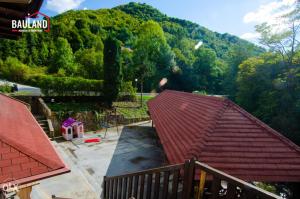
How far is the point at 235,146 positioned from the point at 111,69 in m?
14.1

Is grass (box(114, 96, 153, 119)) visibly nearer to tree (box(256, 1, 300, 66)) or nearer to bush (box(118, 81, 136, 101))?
bush (box(118, 81, 136, 101))

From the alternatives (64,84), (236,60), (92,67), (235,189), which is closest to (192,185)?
(235,189)

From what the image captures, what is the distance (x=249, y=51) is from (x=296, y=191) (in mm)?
24361

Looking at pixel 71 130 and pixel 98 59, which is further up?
pixel 98 59

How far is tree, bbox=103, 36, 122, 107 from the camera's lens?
1797 centimetres

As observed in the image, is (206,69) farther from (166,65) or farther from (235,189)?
(235,189)

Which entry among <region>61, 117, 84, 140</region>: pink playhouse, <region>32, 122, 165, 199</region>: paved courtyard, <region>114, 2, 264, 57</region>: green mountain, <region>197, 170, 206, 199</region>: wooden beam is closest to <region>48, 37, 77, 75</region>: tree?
<region>61, 117, 84, 140</region>: pink playhouse

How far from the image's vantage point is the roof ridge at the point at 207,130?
5.60m

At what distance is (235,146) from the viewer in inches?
225

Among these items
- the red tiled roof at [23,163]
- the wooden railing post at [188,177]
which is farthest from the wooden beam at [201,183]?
the red tiled roof at [23,163]

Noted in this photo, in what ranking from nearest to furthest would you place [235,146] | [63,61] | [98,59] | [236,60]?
[235,146] → [98,59] → [236,60] → [63,61]

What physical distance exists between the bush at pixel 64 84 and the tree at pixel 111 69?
171cm

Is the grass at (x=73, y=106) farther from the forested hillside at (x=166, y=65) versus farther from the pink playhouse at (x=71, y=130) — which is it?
the pink playhouse at (x=71, y=130)

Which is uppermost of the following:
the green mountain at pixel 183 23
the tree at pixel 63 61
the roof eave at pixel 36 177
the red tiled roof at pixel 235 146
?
the green mountain at pixel 183 23
